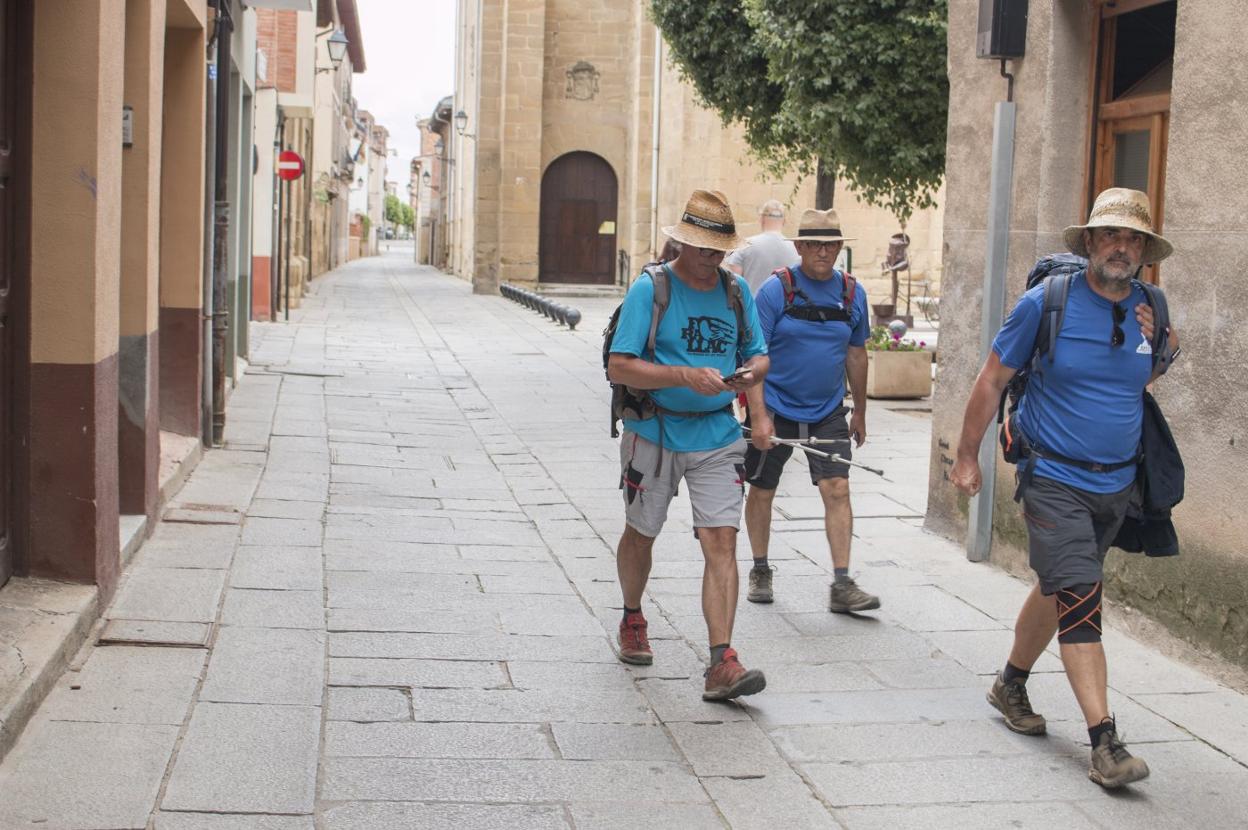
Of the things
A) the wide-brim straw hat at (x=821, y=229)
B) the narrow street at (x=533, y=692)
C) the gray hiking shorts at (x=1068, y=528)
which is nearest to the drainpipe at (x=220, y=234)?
the narrow street at (x=533, y=692)

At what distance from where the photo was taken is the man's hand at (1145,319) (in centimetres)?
490

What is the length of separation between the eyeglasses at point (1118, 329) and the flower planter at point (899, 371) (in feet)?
32.4

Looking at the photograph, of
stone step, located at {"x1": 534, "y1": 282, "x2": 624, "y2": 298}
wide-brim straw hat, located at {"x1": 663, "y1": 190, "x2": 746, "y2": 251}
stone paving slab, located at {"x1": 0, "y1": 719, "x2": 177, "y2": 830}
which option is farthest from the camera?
stone step, located at {"x1": 534, "y1": 282, "x2": 624, "y2": 298}

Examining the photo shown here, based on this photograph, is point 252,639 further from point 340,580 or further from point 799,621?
point 799,621

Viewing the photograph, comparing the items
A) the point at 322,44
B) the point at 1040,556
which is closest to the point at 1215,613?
the point at 1040,556

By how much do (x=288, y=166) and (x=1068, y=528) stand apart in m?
21.1

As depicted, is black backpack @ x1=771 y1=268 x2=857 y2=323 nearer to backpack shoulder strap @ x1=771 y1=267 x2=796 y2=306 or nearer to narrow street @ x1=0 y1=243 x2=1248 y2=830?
backpack shoulder strap @ x1=771 y1=267 x2=796 y2=306

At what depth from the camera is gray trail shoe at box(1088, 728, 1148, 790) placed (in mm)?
4574

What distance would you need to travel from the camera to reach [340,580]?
7012 millimetres

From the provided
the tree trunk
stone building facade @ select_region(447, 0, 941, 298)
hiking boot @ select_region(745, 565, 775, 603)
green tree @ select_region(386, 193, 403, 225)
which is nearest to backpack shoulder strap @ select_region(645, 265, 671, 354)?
hiking boot @ select_region(745, 565, 775, 603)

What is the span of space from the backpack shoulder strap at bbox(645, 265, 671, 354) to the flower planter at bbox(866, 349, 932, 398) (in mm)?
9390

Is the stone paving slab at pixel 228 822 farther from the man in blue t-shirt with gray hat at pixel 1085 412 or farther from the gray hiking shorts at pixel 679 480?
the man in blue t-shirt with gray hat at pixel 1085 412

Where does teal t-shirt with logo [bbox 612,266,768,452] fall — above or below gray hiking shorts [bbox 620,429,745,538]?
above

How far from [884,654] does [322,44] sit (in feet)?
126
